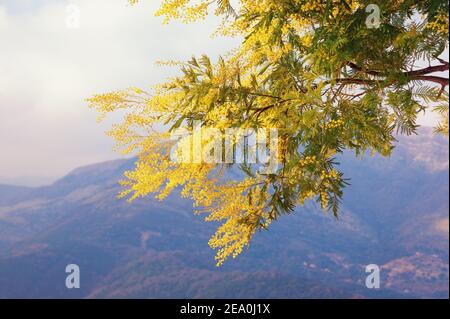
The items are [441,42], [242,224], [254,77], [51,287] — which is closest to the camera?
[441,42]

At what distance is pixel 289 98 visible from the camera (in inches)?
307

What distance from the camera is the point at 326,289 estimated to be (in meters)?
→ 162

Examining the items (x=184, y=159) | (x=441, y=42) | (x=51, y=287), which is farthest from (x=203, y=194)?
(x=51, y=287)

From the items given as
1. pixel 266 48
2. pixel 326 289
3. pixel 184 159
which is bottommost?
pixel 184 159

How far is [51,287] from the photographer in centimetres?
19662

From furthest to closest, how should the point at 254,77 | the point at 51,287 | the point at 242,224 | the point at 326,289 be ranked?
the point at 51,287 < the point at 326,289 < the point at 242,224 < the point at 254,77

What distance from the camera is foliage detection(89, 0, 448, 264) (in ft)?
25.5

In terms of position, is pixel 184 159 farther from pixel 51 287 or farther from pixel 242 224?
pixel 51 287

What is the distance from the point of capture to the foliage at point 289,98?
776cm

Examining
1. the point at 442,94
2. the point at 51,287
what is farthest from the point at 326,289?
the point at 442,94

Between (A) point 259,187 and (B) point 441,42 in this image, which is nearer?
(B) point 441,42

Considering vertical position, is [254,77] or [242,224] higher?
[254,77]

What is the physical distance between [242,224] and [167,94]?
6.73ft

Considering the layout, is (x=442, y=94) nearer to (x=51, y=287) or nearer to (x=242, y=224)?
(x=242, y=224)
